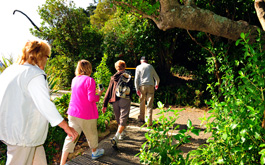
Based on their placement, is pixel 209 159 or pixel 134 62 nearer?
pixel 209 159

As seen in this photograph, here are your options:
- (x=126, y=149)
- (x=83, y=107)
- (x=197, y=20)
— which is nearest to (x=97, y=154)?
(x=126, y=149)

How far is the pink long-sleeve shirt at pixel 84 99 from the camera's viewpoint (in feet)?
11.1

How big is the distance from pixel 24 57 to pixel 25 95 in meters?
0.46

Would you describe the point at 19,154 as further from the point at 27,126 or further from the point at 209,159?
the point at 209,159

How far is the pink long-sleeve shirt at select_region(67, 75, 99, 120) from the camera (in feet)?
11.1

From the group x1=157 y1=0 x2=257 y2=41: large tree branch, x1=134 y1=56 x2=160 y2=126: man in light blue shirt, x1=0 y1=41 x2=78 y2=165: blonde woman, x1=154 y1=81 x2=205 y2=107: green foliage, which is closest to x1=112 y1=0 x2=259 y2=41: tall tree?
x1=157 y1=0 x2=257 y2=41: large tree branch

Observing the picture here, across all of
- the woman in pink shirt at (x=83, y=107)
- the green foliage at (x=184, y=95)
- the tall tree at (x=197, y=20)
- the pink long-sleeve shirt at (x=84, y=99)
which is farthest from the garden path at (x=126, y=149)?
the green foliage at (x=184, y=95)

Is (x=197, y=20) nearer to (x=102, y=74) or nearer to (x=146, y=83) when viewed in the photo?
(x=146, y=83)

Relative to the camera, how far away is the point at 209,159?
70.8 inches

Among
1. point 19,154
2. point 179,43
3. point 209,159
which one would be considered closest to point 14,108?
point 19,154

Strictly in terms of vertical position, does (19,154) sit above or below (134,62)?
below

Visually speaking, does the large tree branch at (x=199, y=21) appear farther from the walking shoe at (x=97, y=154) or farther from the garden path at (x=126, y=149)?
the walking shoe at (x=97, y=154)

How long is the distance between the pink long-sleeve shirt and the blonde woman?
1361 millimetres

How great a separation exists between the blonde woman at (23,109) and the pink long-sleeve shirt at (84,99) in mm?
1361
